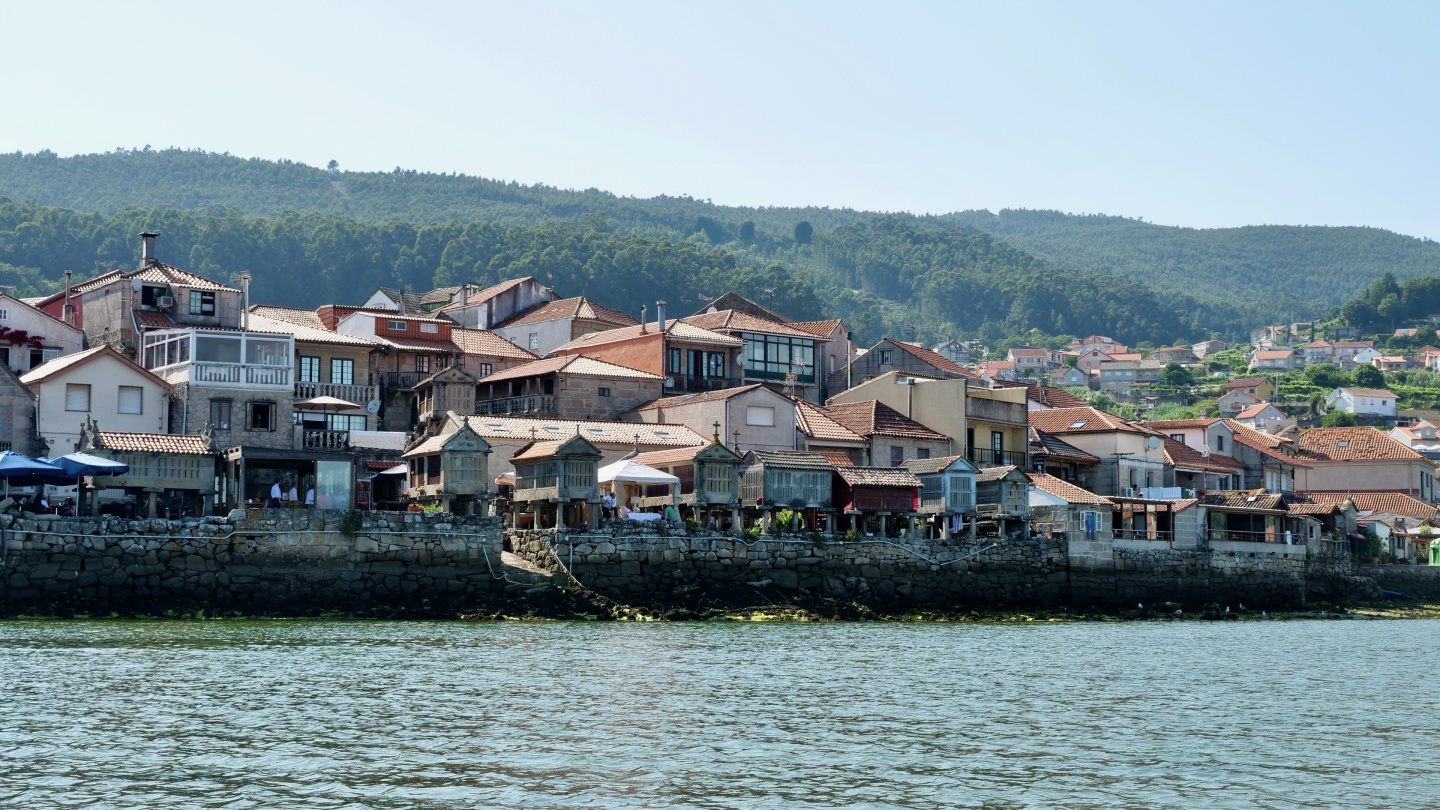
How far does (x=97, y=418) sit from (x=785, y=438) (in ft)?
93.1

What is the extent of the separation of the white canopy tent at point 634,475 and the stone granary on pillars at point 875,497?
6844 millimetres

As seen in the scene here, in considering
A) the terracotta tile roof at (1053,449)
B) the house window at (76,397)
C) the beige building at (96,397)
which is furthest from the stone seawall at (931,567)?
the house window at (76,397)

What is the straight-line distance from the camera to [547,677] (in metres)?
34.0

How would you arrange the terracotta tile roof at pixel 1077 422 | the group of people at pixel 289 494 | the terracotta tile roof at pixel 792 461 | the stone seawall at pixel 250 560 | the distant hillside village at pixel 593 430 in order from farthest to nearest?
the terracotta tile roof at pixel 1077 422 < the terracotta tile roof at pixel 792 461 < the distant hillside village at pixel 593 430 < the group of people at pixel 289 494 < the stone seawall at pixel 250 560

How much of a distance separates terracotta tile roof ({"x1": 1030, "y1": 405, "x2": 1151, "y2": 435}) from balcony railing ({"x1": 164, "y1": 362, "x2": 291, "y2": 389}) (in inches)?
1767

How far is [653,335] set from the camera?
258 ft

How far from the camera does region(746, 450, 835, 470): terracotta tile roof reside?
57688mm

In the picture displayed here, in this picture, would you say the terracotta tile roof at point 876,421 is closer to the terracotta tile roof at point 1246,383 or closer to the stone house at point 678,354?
the stone house at point 678,354

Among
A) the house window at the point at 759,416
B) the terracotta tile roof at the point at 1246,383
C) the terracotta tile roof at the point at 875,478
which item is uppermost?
the terracotta tile roof at the point at 1246,383

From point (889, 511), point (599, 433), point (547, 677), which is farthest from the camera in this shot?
point (599, 433)

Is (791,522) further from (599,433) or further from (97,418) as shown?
(97,418)

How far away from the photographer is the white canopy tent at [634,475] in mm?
55438

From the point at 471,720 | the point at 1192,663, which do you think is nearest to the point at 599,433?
the point at 1192,663

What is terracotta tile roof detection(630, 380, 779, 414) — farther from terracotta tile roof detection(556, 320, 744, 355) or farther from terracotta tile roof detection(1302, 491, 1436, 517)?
terracotta tile roof detection(1302, 491, 1436, 517)
